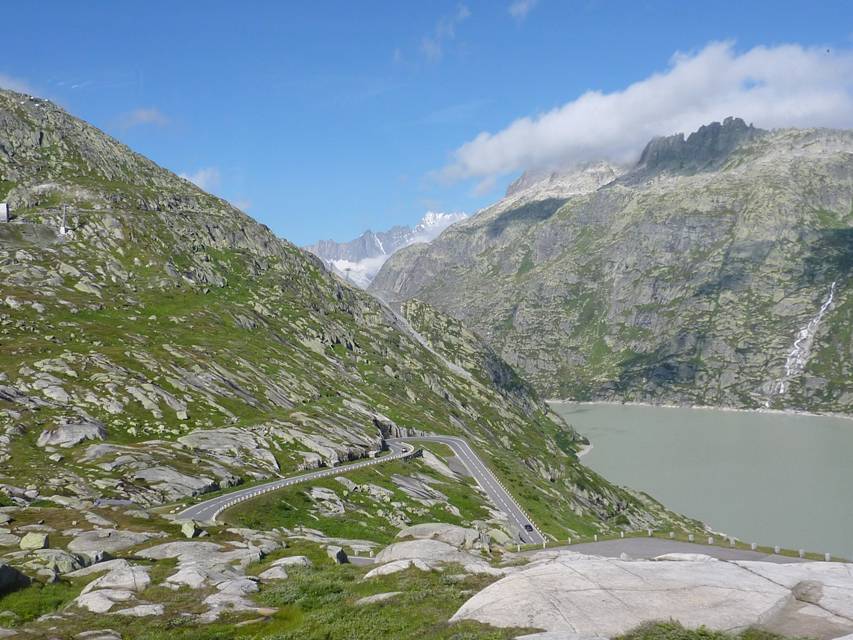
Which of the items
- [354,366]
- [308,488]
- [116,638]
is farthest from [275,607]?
[354,366]

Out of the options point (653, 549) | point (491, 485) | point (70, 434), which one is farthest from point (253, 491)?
point (491, 485)

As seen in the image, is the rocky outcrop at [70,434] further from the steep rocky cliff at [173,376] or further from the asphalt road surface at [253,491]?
the asphalt road surface at [253,491]

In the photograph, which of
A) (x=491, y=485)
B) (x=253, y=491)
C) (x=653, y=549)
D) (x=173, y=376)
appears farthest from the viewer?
(x=491, y=485)

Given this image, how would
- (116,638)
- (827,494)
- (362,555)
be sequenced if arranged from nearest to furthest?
(116,638), (362,555), (827,494)

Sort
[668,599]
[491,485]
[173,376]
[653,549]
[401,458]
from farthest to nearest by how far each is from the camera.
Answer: [491,485]
[401,458]
[173,376]
[653,549]
[668,599]

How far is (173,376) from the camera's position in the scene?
96.1m

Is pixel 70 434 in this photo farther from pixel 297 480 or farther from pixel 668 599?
pixel 668 599

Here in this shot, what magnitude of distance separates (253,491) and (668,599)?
184ft

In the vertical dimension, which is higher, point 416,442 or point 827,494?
point 416,442

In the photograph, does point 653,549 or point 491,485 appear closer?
point 653,549

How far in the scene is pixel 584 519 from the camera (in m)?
116

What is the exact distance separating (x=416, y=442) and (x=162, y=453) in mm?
58118

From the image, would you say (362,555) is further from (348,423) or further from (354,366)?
(354,366)

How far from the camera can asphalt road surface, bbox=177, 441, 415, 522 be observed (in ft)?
187
